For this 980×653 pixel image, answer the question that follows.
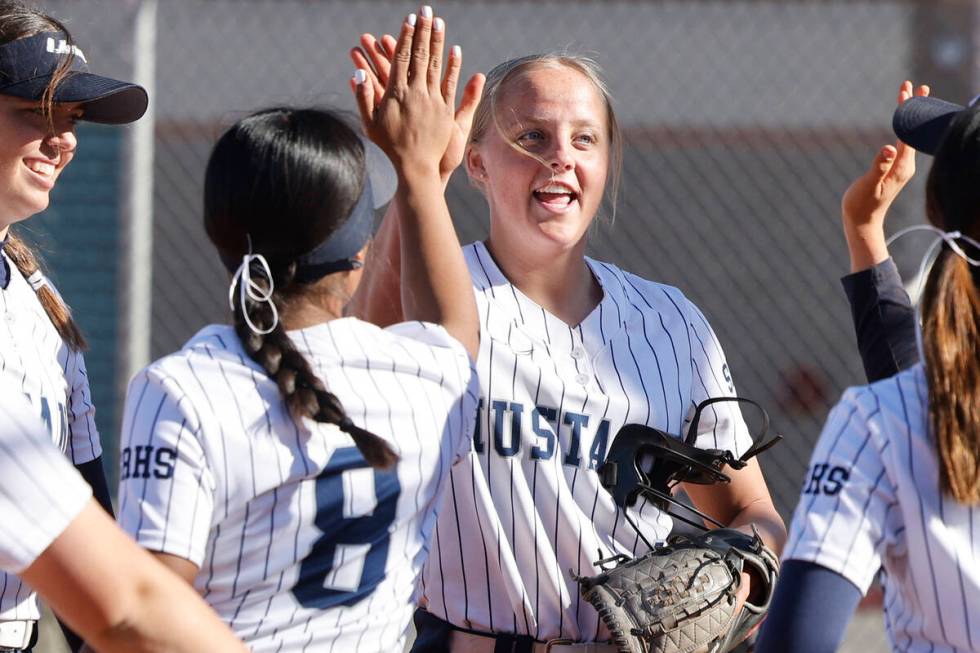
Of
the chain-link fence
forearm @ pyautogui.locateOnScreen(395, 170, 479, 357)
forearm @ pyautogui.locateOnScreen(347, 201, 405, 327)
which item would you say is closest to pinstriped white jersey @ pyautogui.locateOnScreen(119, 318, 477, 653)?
forearm @ pyautogui.locateOnScreen(395, 170, 479, 357)

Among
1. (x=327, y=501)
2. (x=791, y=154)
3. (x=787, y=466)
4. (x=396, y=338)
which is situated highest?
(x=396, y=338)

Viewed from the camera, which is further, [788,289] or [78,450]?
[788,289]

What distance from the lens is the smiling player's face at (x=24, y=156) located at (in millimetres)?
2408

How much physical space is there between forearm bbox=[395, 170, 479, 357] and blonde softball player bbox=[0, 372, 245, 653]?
0.81 meters

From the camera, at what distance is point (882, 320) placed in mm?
2260

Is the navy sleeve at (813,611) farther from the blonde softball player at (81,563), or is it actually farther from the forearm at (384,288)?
the forearm at (384,288)

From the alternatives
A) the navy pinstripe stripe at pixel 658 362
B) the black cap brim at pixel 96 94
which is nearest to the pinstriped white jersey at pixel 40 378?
the black cap brim at pixel 96 94

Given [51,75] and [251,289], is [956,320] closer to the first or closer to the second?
[251,289]

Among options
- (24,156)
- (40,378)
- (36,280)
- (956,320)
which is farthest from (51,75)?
(956,320)

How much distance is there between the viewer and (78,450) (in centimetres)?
249

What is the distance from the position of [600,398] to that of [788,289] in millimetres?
4761

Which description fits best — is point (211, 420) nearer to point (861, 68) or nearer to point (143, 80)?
point (143, 80)

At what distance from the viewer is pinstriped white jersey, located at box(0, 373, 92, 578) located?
138 centimetres

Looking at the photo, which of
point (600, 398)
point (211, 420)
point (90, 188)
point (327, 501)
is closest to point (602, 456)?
point (600, 398)
